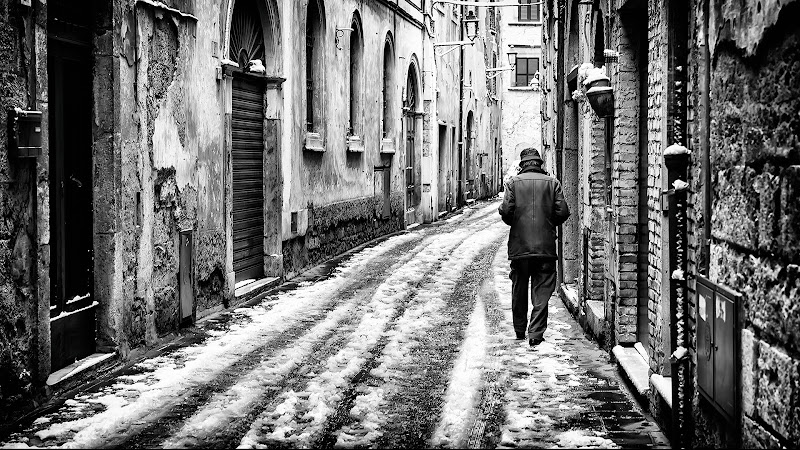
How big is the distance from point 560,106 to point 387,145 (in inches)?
307

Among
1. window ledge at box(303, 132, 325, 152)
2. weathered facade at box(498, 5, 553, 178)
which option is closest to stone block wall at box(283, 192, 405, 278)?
window ledge at box(303, 132, 325, 152)

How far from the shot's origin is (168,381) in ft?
24.0

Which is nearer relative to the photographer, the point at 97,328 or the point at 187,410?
the point at 187,410

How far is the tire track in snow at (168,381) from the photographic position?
595 cm

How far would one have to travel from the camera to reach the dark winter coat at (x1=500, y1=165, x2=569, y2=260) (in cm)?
899

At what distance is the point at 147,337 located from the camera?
8.60 metres

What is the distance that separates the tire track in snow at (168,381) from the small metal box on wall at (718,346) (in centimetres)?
310

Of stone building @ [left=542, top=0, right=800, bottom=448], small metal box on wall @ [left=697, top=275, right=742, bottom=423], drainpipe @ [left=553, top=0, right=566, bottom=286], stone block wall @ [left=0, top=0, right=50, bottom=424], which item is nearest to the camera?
stone building @ [left=542, top=0, right=800, bottom=448]

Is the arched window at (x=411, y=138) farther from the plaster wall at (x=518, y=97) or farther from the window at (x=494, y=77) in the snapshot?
the plaster wall at (x=518, y=97)

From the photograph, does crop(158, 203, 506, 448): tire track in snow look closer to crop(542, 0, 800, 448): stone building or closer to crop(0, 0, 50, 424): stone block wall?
crop(0, 0, 50, 424): stone block wall

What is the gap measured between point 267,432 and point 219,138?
5.36 metres

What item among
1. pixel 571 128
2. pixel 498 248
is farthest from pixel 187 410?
pixel 498 248

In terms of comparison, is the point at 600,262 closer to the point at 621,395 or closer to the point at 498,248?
the point at 621,395

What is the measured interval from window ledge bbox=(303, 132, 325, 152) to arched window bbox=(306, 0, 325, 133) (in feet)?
0.97
